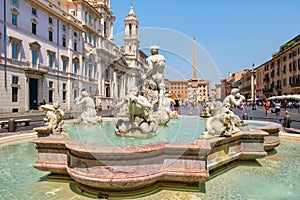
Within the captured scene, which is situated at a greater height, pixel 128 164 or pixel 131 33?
pixel 131 33

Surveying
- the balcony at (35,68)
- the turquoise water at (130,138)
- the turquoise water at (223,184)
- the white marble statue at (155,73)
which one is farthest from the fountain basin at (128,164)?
the balcony at (35,68)

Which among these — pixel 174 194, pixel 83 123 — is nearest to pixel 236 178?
pixel 174 194

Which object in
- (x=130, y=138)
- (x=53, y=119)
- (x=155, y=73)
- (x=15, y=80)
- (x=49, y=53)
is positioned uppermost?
(x=49, y=53)

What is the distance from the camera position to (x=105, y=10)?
171 ft

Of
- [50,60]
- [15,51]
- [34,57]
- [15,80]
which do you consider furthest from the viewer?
[50,60]

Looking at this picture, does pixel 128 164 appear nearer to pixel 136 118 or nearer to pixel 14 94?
pixel 136 118

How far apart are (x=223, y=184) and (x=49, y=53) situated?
1268 inches

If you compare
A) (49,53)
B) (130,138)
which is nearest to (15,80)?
(49,53)

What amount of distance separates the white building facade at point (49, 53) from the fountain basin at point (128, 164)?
1139 centimetres

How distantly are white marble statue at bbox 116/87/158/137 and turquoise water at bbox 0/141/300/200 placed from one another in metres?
1.77

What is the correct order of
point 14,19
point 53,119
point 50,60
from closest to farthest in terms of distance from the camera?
point 53,119 → point 14,19 → point 50,60

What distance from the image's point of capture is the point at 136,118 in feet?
18.0

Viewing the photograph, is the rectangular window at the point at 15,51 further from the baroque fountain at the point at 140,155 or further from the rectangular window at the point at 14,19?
the baroque fountain at the point at 140,155

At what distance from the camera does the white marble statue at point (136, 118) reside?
5.24m
